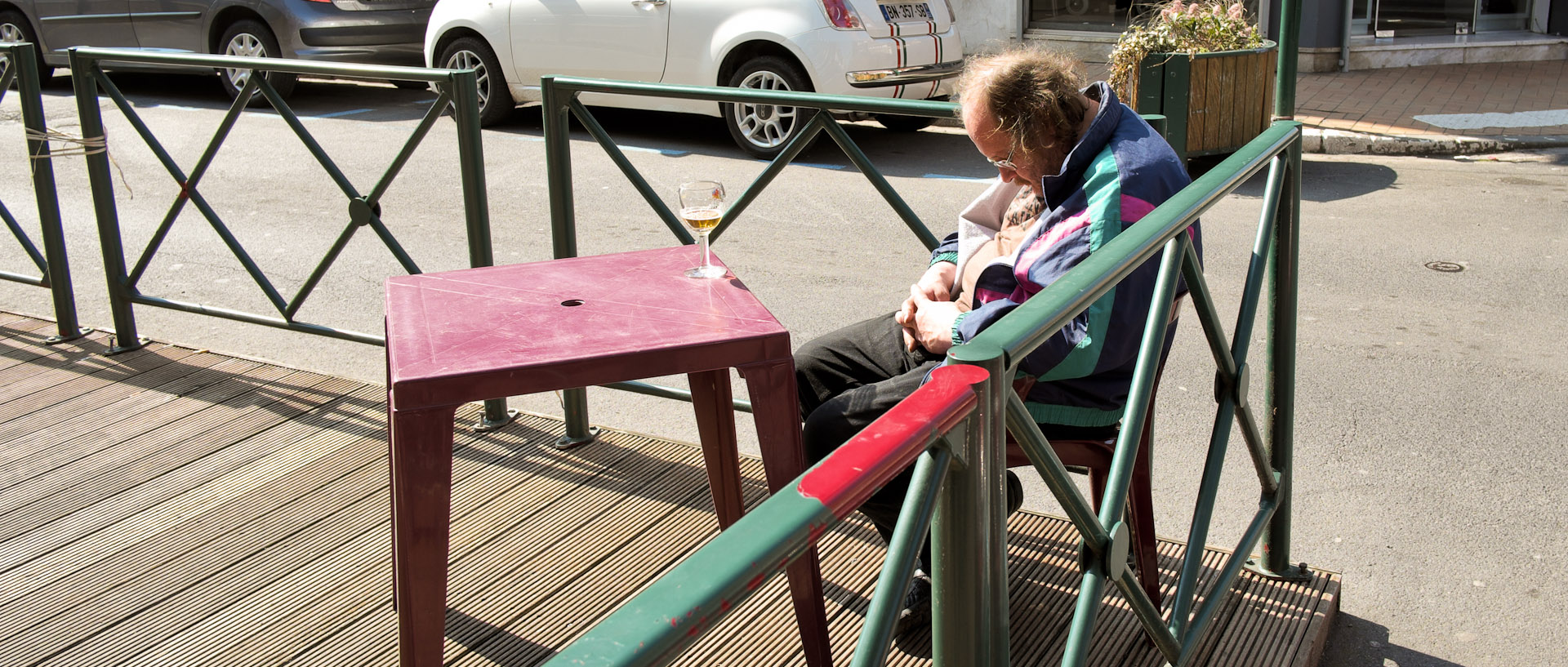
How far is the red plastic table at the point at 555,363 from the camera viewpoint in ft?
7.33

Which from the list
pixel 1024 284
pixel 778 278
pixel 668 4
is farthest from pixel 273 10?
pixel 1024 284

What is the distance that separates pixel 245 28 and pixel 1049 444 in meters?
11.8

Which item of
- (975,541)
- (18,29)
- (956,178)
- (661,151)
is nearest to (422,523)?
(975,541)

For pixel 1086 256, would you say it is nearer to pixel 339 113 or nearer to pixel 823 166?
pixel 823 166

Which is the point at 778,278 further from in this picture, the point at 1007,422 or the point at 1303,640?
the point at 1007,422

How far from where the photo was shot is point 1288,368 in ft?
9.11

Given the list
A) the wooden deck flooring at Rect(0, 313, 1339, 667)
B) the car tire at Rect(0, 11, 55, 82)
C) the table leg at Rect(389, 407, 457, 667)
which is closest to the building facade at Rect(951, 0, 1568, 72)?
the car tire at Rect(0, 11, 55, 82)

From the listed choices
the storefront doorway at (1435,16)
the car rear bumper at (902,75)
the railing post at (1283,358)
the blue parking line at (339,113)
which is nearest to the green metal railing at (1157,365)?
the railing post at (1283,358)

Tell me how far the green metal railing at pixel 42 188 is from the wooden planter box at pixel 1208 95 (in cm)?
561

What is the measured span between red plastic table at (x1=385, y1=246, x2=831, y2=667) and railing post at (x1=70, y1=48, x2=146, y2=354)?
7.34 feet

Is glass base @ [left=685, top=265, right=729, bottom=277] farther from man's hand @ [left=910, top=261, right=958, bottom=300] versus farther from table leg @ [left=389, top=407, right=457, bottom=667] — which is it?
table leg @ [left=389, top=407, right=457, bottom=667]

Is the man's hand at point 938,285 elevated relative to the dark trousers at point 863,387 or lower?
elevated

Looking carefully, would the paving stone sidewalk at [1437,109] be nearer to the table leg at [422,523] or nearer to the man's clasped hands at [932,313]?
the man's clasped hands at [932,313]

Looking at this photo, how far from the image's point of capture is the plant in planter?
7469mm
